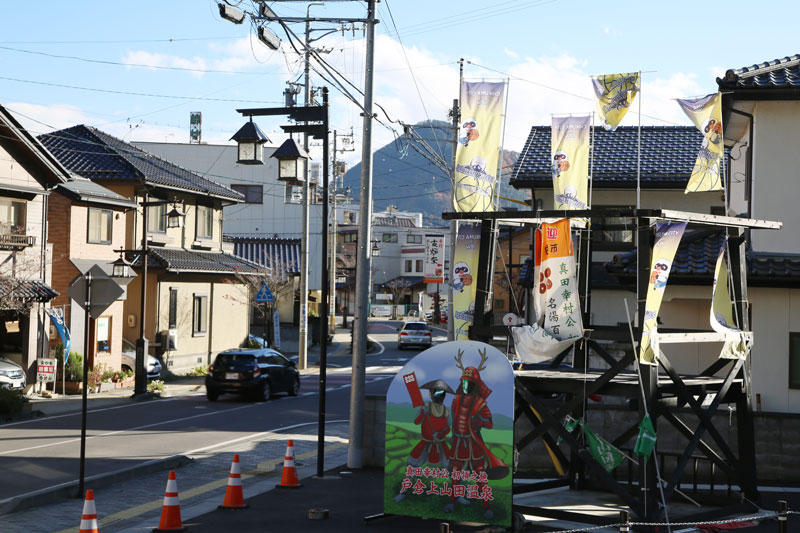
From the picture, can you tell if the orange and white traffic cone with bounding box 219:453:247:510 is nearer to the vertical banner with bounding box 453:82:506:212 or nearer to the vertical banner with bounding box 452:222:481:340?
the vertical banner with bounding box 452:222:481:340

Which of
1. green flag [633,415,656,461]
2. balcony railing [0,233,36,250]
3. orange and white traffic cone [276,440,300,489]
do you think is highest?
balcony railing [0,233,36,250]

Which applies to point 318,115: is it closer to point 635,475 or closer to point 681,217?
point 681,217

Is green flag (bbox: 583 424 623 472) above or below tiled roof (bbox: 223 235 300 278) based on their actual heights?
below

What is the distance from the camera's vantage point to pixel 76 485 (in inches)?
548

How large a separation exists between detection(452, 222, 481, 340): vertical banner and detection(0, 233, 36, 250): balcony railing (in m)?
16.4

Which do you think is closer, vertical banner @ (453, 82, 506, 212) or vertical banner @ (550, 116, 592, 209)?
vertical banner @ (453, 82, 506, 212)

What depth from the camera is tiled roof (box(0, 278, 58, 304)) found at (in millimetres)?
24969

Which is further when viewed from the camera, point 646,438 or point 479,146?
point 479,146

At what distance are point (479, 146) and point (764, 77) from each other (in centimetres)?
519

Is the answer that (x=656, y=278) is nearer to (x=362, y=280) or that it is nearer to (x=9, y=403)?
(x=362, y=280)

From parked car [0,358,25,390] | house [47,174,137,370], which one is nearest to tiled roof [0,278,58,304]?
parked car [0,358,25,390]

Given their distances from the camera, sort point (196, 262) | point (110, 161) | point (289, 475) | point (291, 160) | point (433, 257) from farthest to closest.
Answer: point (433, 257) < point (196, 262) < point (110, 161) < point (291, 160) < point (289, 475)

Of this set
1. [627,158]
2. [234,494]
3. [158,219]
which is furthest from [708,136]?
[158,219]

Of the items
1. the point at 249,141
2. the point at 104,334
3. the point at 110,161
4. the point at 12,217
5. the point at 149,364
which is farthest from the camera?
the point at 110,161
